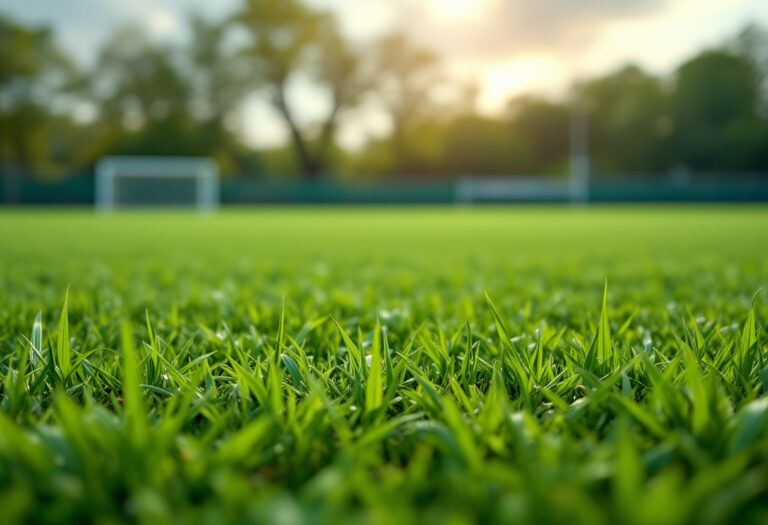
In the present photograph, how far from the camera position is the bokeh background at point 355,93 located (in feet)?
129

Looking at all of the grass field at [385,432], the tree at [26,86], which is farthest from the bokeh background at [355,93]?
the grass field at [385,432]

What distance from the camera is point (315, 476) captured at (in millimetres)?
826

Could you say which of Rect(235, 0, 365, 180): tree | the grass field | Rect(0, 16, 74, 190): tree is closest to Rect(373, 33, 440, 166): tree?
Rect(235, 0, 365, 180): tree

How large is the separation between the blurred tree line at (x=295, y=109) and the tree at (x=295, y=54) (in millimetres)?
88

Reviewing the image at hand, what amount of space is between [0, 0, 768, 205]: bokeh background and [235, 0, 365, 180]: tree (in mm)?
99

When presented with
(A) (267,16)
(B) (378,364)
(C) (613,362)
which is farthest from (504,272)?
(A) (267,16)

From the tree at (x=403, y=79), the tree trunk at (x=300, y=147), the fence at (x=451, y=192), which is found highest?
the tree at (x=403, y=79)

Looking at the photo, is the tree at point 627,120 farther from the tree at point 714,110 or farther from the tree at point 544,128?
the tree at point 544,128

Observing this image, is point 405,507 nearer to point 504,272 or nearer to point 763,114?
point 504,272

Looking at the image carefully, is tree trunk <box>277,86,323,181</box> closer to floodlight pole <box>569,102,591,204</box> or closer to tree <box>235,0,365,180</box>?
tree <box>235,0,365,180</box>

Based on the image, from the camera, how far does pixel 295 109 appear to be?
43.8m

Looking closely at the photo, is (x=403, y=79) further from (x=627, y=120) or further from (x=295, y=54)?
(x=627, y=120)

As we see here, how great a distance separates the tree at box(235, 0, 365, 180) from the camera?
42656 millimetres

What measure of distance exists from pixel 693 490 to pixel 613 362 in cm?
61
